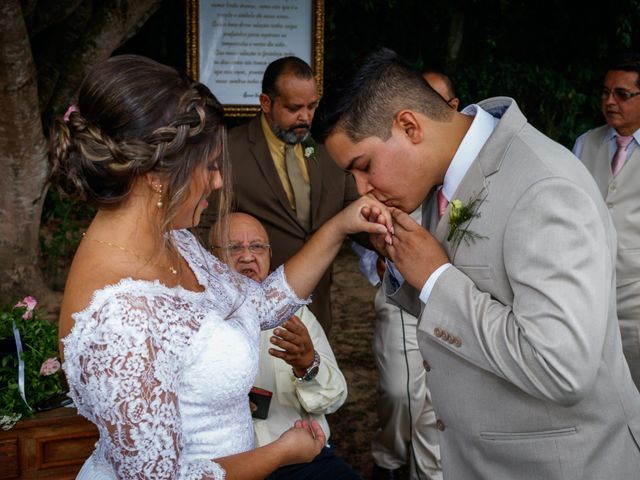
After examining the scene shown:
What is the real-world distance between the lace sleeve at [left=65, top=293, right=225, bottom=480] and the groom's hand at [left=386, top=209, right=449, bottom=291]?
2.20ft

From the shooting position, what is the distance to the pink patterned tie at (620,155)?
480 centimetres

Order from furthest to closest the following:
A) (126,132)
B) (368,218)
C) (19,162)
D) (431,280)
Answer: (19,162) < (368,218) < (431,280) < (126,132)

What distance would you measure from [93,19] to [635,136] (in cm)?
382

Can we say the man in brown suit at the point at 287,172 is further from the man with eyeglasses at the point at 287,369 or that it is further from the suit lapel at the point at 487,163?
the suit lapel at the point at 487,163

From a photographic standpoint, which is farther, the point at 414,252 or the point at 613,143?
the point at 613,143

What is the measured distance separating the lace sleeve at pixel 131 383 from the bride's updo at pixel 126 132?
0.33m

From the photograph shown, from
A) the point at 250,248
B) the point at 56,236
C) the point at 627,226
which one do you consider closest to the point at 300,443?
the point at 250,248

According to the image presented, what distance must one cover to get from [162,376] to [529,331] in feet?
3.05

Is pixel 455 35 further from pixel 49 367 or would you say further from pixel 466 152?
pixel 466 152

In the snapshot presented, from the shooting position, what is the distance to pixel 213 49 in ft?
21.7

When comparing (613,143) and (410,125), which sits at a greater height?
(410,125)

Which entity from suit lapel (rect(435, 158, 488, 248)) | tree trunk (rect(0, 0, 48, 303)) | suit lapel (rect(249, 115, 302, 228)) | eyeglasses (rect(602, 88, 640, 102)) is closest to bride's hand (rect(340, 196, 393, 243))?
suit lapel (rect(435, 158, 488, 248))

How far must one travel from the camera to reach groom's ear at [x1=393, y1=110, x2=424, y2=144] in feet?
8.14

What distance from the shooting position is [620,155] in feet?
15.8
